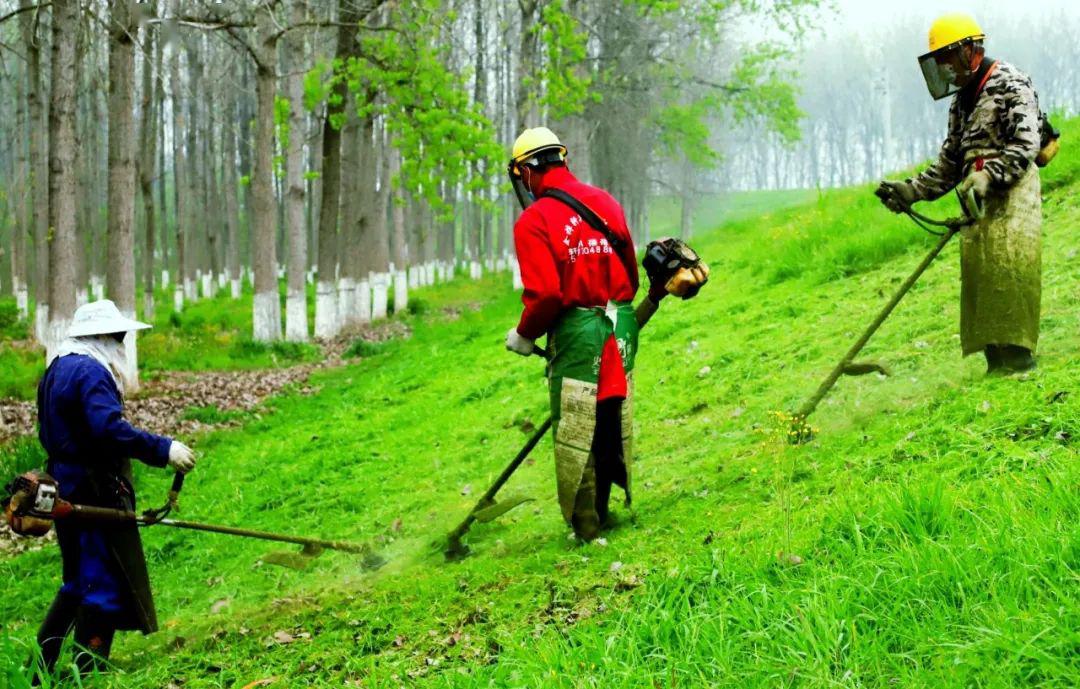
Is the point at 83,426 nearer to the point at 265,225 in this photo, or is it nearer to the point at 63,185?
the point at 63,185

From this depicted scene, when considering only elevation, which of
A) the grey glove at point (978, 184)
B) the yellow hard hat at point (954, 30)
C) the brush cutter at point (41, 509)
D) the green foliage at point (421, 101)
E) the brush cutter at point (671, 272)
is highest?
the green foliage at point (421, 101)

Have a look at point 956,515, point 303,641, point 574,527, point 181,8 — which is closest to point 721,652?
point 956,515

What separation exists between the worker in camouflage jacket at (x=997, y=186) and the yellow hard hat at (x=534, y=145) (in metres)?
2.13

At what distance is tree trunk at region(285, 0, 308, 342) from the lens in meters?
18.7

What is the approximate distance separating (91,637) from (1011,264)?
5703 millimetres

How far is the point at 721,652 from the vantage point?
136 inches

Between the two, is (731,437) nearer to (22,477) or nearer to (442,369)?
(22,477)

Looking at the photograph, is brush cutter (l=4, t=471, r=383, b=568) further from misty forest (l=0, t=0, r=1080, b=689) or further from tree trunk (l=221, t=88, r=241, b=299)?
tree trunk (l=221, t=88, r=241, b=299)

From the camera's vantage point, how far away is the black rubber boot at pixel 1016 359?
230 inches

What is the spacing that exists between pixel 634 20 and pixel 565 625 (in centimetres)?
2693

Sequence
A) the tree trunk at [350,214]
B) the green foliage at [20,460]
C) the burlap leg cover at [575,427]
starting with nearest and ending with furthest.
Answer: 1. the burlap leg cover at [575,427]
2. the green foliage at [20,460]
3. the tree trunk at [350,214]

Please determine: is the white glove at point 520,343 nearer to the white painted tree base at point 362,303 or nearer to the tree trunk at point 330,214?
the tree trunk at point 330,214

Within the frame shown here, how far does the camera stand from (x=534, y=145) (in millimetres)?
5559

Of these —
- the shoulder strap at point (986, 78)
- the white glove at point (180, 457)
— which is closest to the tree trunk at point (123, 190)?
the white glove at point (180, 457)
